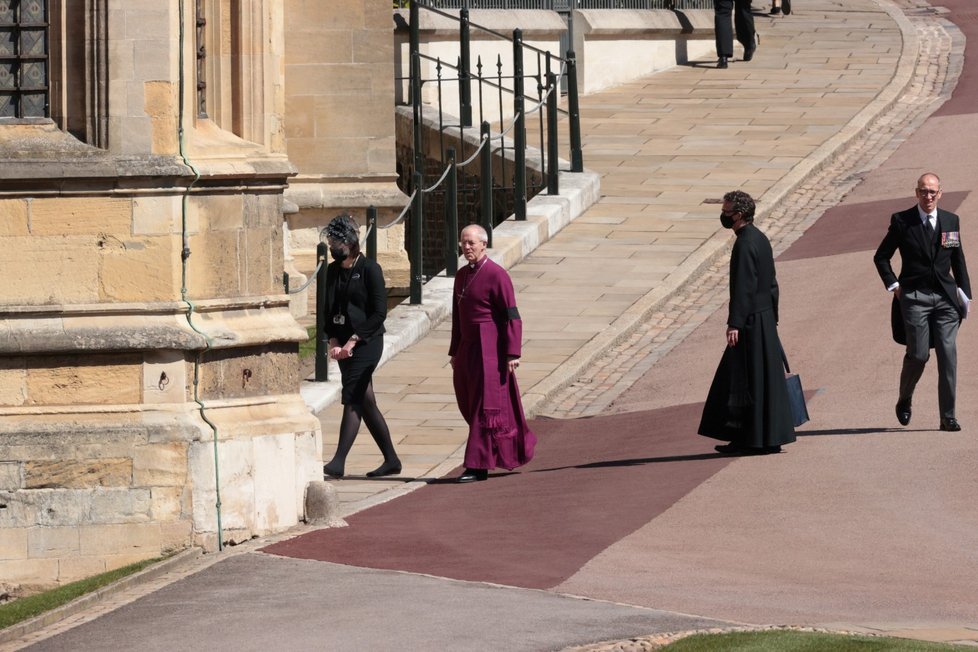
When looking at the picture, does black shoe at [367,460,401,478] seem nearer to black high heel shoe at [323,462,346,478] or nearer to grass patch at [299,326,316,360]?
black high heel shoe at [323,462,346,478]

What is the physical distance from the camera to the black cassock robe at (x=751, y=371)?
1209 cm

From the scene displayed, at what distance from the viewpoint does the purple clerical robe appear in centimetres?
1229

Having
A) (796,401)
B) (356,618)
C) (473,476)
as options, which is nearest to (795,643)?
(356,618)

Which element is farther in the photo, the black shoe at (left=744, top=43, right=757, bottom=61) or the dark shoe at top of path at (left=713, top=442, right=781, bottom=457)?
the black shoe at (left=744, top=43, right=757, bottom=61)

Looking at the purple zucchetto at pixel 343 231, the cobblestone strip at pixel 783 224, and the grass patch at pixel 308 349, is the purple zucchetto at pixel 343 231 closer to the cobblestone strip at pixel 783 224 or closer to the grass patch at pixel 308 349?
the cobblestone strip at pixel 783 224

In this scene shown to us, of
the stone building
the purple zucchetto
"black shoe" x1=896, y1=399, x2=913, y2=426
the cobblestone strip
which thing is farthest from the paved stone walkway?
"black shoe" x1=896, y1=399, x2=913, y2=426

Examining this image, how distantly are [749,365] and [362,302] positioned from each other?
247 centimetres

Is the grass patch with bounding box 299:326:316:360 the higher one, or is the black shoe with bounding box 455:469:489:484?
the black shoe with bounding box 455:469:489:484

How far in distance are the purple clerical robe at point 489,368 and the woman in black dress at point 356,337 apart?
656mm

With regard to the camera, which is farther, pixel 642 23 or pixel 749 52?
pixel 749 52

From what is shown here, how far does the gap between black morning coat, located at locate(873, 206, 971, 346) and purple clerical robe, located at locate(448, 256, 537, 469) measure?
2.39 m

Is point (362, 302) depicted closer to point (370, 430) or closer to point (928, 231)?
point (370, 430)

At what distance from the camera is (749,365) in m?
12.2

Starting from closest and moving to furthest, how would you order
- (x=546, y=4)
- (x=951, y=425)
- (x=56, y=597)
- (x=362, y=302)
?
(x=56, y=597) < (x=951, y=425) < (x=362, y=302) < (x=546, y=4)
